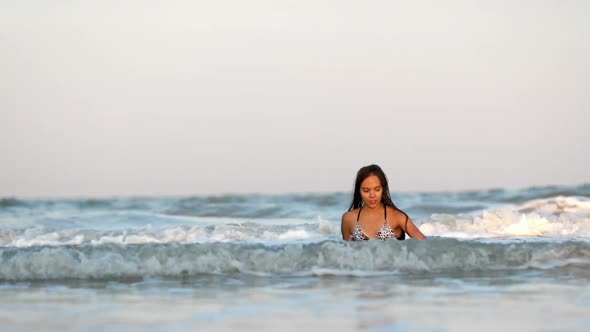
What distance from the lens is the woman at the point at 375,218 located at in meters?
8.23

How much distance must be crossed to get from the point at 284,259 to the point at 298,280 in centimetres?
66

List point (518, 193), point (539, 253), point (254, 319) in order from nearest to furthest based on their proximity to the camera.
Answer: point (254, 319) → point (539, 253) → point (518, 193)

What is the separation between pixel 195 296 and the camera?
20.2 ft

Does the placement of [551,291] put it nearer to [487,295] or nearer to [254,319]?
[487,295]

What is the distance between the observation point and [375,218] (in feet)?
27.6

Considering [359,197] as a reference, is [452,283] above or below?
below

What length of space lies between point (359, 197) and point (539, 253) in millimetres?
1701

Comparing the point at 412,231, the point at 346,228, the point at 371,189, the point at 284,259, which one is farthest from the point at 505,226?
the point at 284,259

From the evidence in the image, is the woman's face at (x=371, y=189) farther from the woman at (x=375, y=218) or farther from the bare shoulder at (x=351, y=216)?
the bare shoulder at (x=351, y=216)

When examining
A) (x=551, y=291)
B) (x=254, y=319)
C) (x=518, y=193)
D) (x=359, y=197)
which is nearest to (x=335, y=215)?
(x=518, y=193)

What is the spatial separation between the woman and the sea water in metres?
0.43

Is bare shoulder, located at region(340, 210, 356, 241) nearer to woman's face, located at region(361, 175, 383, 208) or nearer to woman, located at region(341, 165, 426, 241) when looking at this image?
woman, located at region(341, 165, 426, 241)

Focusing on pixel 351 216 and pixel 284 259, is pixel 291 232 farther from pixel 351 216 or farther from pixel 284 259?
pixel 284 259

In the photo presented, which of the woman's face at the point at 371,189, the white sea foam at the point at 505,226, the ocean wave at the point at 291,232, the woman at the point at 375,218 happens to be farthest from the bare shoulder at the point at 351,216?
the white sea foam at the point at 505,226
